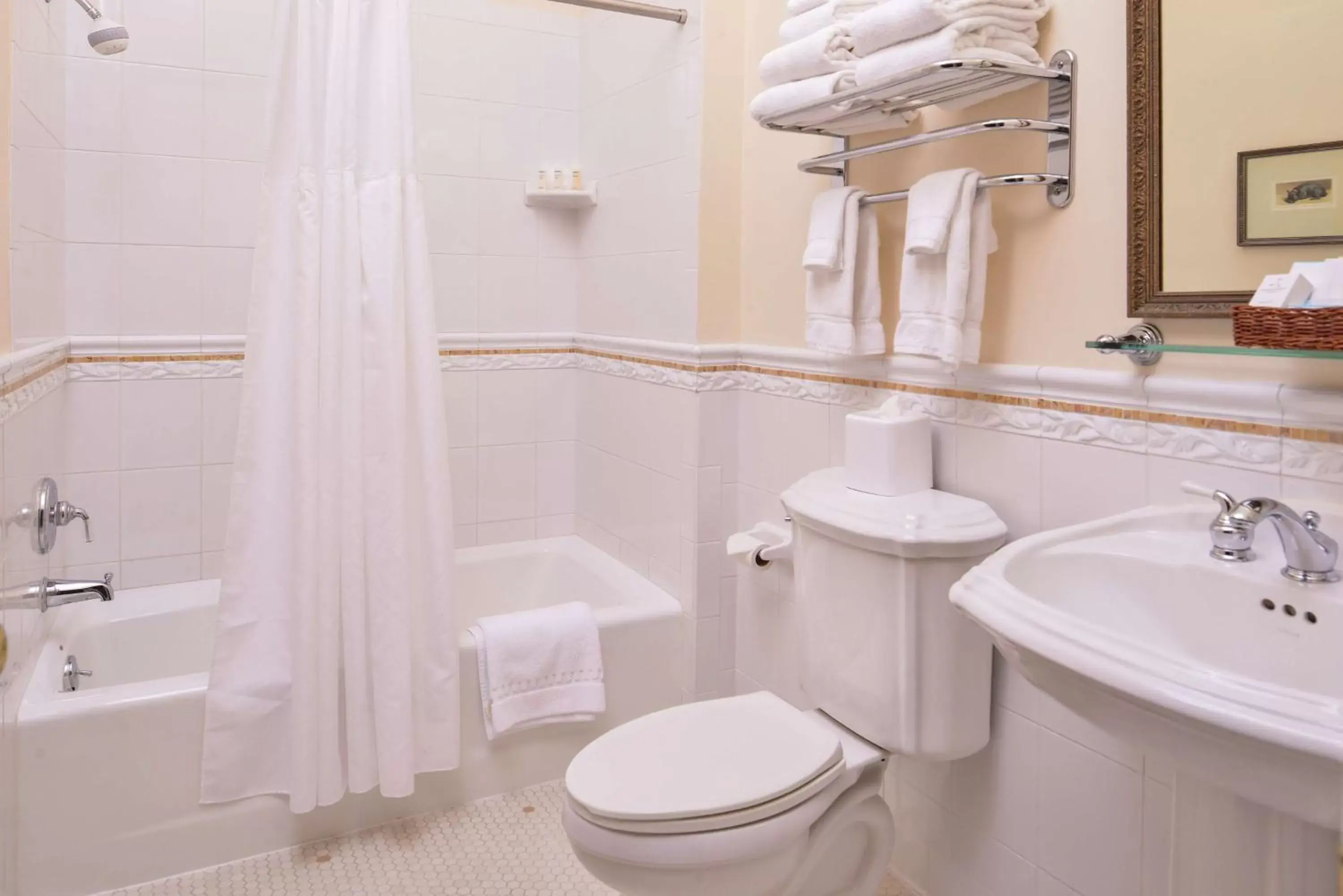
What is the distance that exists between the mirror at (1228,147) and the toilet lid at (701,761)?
0.87 metres

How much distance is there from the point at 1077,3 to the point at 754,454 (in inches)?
48.2

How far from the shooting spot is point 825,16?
1.75m

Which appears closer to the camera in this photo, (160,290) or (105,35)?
(105,35)

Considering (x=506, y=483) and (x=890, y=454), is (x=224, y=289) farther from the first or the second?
(x=890, y=454)

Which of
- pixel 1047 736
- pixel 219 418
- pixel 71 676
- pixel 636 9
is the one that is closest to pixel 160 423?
pixel 219 418

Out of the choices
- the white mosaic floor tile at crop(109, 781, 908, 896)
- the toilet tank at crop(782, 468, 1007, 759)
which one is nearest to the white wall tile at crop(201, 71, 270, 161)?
the white mosaic floor tile at crop(109, 781, 908, 896)

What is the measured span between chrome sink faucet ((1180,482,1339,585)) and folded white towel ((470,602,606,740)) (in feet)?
4.99

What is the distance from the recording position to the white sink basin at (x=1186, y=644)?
83 centimetres

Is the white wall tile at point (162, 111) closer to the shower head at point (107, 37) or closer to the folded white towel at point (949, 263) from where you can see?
the shower head at point (107, 37)

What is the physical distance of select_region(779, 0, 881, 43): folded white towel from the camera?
68.2 inches

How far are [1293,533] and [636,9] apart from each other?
74.9 inches

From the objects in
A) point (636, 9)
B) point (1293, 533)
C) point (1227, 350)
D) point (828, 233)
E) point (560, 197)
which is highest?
point (636, 9)

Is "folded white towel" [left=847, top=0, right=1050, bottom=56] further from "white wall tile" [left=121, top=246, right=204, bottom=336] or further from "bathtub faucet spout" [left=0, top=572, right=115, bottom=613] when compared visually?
"white wall tile" [left=121, top=246, right=204, bottom=336]

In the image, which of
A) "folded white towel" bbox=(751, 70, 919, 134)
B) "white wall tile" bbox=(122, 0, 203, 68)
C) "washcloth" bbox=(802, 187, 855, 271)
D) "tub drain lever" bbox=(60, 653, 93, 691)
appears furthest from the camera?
"white wall tile" bbox=(122, 0, 203, 68)
